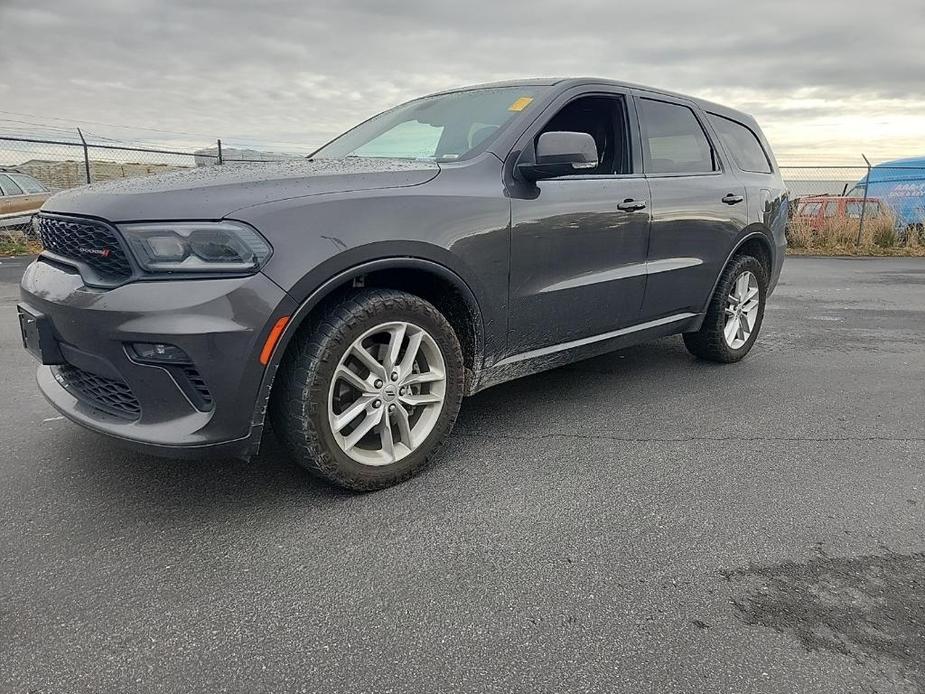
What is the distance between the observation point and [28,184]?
1209 centimetres

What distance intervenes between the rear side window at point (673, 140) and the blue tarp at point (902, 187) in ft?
44.5

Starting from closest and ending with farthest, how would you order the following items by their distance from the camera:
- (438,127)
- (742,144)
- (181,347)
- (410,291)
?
(181,347)
(410,291)
(438,127)
(742,144)

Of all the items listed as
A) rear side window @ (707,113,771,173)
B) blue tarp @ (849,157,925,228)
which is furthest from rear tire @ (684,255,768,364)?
blue tarp @ (849,157,925,228)

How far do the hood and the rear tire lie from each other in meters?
2.47

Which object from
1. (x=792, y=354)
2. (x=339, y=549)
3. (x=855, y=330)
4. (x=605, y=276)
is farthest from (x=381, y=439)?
(x=855, y=330)

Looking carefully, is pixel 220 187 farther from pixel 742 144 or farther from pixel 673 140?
pixel 742 144

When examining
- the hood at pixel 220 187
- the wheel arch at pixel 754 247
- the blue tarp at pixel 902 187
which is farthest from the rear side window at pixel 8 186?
the blue tarp at pixel 902 187

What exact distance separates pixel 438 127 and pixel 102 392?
2058mm

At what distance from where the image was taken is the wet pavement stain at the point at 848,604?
189 cm

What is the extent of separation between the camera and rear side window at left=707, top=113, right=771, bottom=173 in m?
4.64

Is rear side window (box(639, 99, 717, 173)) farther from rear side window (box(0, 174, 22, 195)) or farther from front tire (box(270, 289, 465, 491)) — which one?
rear side window (box(0, 174, 22, 195))

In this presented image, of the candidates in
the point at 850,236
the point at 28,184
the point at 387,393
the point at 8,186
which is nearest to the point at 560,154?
the point at 387,393

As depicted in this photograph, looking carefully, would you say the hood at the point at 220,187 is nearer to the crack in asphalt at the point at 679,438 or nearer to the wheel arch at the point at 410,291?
the wheel arch at the point at 410,291

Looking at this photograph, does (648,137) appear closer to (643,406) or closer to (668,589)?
(643,406)
